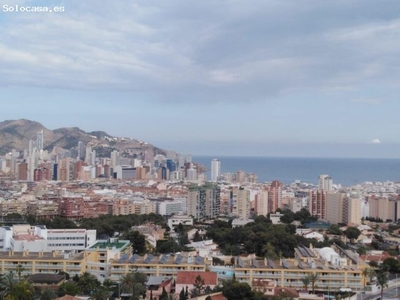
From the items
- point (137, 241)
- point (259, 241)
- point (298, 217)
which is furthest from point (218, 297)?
point (298, 217)

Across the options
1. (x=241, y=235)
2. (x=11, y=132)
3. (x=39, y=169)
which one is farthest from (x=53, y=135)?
(x=241, y=235)

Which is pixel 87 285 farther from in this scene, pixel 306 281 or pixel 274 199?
pixel 274 199

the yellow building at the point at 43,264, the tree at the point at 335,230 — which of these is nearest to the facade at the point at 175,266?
the yellow building at the point at 43,264

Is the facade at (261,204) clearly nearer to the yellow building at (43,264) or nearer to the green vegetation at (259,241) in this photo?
the green vegetation at (259,241)

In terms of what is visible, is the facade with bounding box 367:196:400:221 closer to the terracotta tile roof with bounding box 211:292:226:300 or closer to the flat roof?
the flat roof

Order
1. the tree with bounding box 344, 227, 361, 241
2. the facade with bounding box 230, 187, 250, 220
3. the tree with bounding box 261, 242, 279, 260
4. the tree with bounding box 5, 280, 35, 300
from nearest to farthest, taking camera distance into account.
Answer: the tree with bounding box 5, 280, 35, 300, the tree with bounding box 261, 242, 279, 260, the tree with bounding box 344, 227, 361, 241, the facade with bounding box 230, 187, 250, 220

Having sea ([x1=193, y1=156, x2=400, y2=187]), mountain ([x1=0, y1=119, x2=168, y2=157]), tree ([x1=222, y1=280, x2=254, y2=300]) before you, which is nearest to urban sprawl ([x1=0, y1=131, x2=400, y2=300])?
tree ([x1=222, y1=280, x2=254, y2=300])
